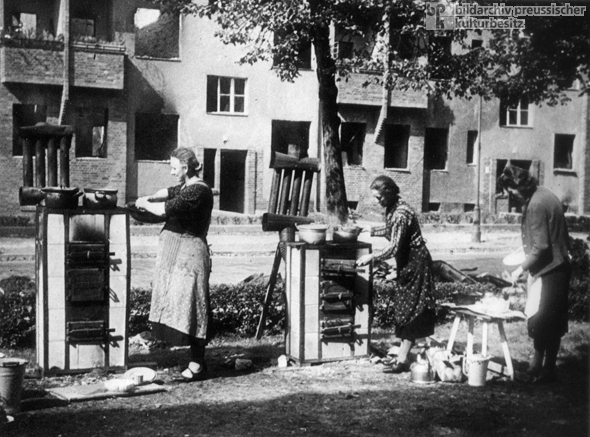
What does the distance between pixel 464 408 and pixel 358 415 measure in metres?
0.88

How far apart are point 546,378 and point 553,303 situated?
0.67 m

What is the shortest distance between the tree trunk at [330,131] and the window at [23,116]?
11754mm

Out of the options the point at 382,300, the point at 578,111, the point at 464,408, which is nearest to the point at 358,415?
the point at 464,408

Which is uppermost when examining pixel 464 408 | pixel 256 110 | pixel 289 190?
pixel 256 110

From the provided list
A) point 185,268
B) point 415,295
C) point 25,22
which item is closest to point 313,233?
point 415,295

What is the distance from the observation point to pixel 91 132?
79.0ft

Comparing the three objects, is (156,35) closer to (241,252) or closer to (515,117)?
(241,252)

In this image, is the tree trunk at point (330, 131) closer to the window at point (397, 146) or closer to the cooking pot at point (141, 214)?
the cooking pot at point (141, 214)

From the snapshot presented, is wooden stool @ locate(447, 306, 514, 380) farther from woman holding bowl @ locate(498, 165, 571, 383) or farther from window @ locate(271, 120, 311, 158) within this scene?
window @ locate(271, 120, 311, 158)

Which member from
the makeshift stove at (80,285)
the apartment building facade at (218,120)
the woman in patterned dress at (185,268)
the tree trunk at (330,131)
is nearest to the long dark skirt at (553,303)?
the woman in patterned dress at (185,268)

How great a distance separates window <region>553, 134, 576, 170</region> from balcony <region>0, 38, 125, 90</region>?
55.0 ft

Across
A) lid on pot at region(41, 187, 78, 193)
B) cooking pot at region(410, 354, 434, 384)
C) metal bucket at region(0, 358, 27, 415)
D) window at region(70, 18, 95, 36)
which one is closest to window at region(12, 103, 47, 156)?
window at region(70, 18, 95, 36)

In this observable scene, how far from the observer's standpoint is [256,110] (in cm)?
2628

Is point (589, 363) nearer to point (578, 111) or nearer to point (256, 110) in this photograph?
point (256, 110)
